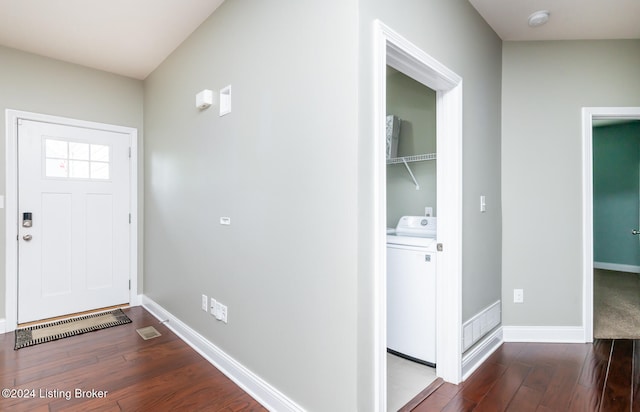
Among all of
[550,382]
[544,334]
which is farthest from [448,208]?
[544,334]

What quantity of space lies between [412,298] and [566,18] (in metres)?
2.36

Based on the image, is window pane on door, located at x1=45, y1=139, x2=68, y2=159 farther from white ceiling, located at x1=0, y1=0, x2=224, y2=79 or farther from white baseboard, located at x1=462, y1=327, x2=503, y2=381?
white baseboard, located at x1=462, y1=327, x2=503, y2=381

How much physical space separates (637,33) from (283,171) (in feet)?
10.2

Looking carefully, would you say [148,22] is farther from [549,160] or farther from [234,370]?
[549,160]

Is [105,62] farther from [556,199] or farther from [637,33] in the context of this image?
[637,33]

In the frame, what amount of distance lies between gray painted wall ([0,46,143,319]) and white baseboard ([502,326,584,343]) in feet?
12.4

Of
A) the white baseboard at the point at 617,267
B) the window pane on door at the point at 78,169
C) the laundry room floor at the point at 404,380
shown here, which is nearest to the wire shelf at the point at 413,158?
the laundry room floor at the point at 404,380

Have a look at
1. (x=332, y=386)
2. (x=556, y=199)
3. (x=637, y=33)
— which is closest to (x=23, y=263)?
(x=332, y=386)

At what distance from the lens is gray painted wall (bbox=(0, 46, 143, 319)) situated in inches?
116

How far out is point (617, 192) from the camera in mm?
5438

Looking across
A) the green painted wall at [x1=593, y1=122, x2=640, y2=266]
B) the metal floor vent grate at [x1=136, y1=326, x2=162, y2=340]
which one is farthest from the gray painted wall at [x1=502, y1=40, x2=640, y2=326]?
the green painted wall at [x1=593, y1=122, x2=640, y2=266]

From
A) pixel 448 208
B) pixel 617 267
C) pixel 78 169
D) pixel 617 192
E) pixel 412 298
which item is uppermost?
pixel 78 169

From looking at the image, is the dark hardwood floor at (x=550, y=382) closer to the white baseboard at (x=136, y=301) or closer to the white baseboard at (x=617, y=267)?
the white baseboard at (x=136, y=301)

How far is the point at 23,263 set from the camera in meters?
3.05
